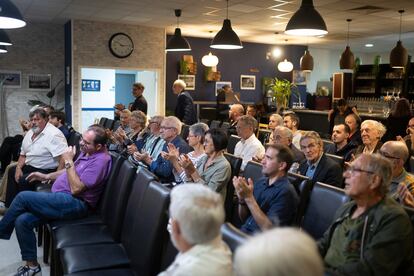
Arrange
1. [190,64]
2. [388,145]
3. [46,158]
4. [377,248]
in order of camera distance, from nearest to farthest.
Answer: [377,248] < [388,145] < [46,158] < [190,64]

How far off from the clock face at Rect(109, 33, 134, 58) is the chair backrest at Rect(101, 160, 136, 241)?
647 cm

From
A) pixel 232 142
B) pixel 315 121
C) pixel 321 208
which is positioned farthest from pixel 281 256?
pixel 315 121

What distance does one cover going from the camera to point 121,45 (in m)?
9.07

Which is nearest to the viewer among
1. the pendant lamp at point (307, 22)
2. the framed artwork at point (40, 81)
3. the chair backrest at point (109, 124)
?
the pendant lamp at point (307, 22)

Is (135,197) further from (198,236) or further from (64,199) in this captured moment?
(198,236)

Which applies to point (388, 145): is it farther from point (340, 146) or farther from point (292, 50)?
point (292, 50)

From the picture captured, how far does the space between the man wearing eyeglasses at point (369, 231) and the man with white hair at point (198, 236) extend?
551 mm

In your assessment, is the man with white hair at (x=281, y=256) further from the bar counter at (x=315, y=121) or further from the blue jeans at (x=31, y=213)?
the bar counter at (x=315, y=121)

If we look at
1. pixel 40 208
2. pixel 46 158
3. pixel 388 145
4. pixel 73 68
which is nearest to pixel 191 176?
pixel 40 208

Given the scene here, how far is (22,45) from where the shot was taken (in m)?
9.02

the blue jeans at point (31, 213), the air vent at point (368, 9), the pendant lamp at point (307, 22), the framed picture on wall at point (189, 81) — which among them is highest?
the air vent at point (368, 9)

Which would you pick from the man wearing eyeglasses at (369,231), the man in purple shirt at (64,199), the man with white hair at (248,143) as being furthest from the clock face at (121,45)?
the man wearing eyeglasses at (369,231)

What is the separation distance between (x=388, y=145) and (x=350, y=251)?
1156 millimetres

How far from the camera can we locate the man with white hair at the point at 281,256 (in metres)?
0.88
